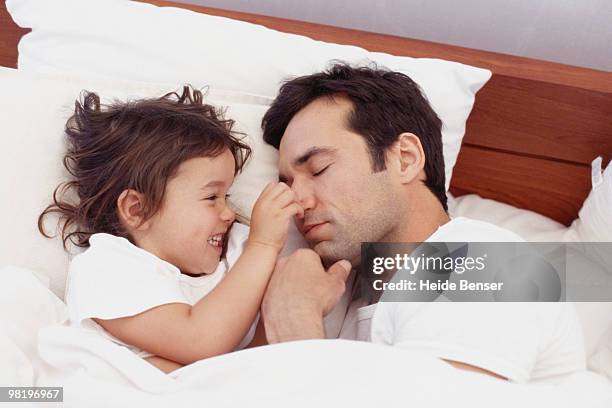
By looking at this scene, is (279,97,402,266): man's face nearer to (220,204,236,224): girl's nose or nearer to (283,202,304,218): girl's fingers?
(283,202,304,218): girl's fingers

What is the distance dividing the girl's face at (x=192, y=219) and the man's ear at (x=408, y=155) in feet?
1.02

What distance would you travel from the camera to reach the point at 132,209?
1.14 metres

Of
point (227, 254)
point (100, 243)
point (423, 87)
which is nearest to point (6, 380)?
point (100, 243)

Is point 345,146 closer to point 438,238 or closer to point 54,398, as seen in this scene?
point 438,238

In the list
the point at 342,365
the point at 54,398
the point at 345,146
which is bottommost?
the point at 54,398

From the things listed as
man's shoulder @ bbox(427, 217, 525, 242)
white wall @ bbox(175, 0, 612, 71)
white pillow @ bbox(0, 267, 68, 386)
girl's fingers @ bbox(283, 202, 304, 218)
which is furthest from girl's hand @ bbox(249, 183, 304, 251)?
white wall @ bbox(175, 0, 612, 71)

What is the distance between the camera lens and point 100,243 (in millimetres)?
1057

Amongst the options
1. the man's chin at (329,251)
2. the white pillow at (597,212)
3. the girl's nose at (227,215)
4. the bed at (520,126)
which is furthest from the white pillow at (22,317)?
the white pillow at (597,212)

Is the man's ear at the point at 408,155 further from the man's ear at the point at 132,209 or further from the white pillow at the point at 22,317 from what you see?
the white pillow at the point at 22,317

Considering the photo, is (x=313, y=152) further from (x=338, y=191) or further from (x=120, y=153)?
(x=120, y=153)

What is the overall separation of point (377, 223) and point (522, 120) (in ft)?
1.66

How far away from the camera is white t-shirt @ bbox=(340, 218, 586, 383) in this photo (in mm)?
871

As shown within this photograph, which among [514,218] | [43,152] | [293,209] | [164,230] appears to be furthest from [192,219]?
[514,218]

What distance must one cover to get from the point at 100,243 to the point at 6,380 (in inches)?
9.9
